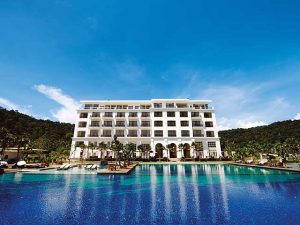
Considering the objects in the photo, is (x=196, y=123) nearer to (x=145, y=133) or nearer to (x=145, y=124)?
(x=145, y=124)

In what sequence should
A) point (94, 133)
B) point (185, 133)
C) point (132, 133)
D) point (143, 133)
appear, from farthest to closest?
point (94, 133) → point (132, 133) → point (143, 133) → point (185, 133)

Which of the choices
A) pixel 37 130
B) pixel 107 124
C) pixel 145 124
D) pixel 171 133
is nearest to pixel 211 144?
pixel 171 133

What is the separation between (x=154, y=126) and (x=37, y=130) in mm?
45840

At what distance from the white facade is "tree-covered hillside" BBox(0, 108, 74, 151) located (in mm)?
8490

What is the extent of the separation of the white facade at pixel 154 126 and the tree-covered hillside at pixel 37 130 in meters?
8.49

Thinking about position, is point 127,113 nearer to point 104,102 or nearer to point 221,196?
point 104,102

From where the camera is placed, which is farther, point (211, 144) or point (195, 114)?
point (195, 114)

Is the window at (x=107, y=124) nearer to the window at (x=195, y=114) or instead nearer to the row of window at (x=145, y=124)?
the row of window at (x=145, y=124)

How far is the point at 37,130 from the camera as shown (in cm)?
7475

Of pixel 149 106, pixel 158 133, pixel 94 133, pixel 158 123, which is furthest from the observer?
pixel 149 106

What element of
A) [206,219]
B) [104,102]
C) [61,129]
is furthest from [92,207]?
[61,129]

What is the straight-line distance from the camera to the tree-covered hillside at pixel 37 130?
203ft

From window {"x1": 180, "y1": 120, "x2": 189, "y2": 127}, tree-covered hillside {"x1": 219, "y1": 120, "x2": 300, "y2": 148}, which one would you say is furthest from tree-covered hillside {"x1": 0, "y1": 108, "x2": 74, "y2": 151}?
tree-covered hillside {"x1": 219, "y1": 120, "x2": 300, "y2": 148}

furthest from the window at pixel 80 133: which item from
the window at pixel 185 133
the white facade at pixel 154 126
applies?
the window at pixel 185 133
